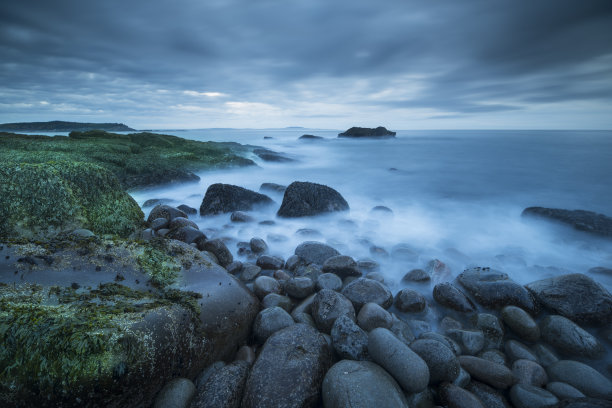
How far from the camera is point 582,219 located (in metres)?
7.40

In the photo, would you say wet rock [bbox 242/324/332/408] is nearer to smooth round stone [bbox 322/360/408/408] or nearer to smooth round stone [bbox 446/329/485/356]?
smooth round stone [bbox 322/360/408/408]

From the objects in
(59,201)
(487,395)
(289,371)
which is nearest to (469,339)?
(487,395)

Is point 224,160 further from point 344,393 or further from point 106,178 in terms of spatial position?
point 344,393

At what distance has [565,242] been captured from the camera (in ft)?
22.5

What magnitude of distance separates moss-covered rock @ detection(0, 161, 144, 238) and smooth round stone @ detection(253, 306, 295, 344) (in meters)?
3.53

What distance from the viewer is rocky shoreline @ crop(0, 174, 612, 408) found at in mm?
1978

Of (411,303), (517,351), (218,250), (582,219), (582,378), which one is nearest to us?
(582,378)

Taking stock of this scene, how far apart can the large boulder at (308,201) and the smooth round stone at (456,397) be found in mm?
5625

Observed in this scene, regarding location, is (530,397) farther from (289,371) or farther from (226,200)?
(226,200)

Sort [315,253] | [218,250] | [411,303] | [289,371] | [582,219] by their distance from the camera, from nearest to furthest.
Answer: [289,371], [411,303], [218,250], [315,253], [582,219]

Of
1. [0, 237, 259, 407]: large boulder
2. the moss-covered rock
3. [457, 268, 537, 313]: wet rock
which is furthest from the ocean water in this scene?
[0, 237, 259, 407]: large boulder

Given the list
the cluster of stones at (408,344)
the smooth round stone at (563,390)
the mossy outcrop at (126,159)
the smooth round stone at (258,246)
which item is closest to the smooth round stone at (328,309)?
the cluster of stones at (408,344)

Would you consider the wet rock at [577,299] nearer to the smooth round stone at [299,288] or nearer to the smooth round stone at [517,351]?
the smooth round stone at [517,351]

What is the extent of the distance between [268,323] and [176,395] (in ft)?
3.58
